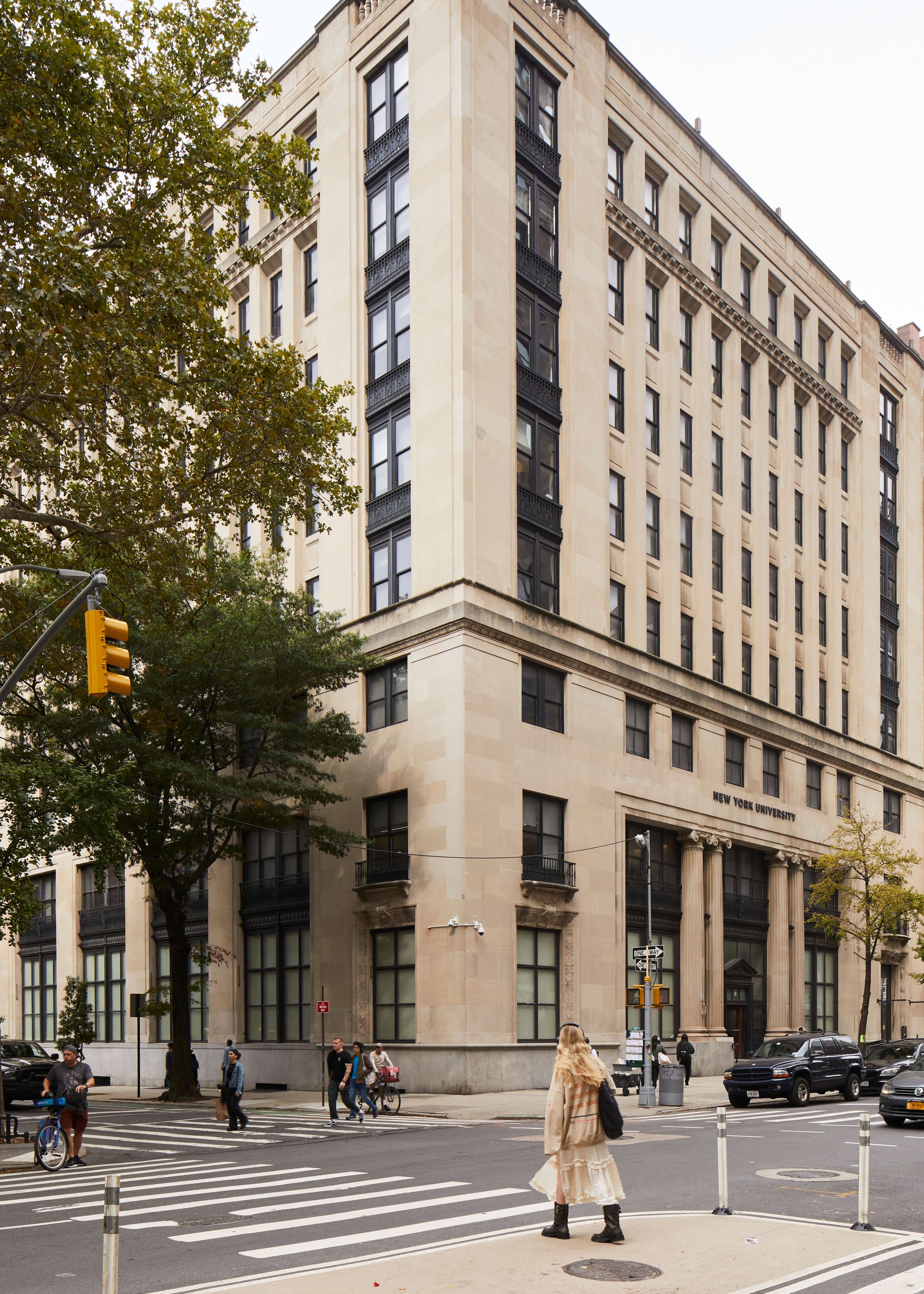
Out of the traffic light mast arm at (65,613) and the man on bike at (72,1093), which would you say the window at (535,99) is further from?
the man on bike at (72,1093)

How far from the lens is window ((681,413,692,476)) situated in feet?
166

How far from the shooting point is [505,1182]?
1633 centimetres

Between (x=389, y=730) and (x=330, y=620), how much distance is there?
4.15 meters

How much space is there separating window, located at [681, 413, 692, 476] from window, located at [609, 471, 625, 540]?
16.2 ft

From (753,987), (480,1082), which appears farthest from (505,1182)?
(753,987)

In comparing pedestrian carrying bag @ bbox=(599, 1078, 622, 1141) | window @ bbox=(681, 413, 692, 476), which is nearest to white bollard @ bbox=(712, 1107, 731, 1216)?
pedestrian carrying bag @ bbox=(599, 1078, 622, 1141)

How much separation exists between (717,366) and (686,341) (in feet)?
8.63

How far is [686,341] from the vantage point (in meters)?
52.2

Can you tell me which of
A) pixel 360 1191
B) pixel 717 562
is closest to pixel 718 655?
pixel 717 562

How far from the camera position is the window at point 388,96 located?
43.1m

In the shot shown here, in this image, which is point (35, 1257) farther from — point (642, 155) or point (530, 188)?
point (642, 155)

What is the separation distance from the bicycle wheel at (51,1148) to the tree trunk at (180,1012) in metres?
15.8

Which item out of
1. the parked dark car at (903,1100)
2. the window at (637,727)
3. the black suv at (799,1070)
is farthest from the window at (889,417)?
the parked dark car at (903,1100)

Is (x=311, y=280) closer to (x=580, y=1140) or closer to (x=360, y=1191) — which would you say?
(x=360, y=1191)
